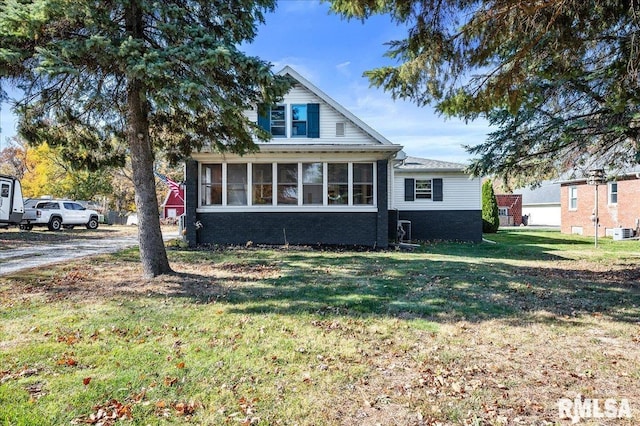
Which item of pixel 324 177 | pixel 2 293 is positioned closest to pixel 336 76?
pixel 324 177

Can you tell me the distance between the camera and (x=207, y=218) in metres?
13.2

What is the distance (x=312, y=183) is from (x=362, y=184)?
1.76 meters

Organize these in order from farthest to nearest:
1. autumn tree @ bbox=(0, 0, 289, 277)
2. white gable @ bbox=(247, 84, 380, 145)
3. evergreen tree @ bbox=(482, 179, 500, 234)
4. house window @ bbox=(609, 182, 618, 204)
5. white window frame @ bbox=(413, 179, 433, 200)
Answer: evergreen tree @ bbox=(482, 179, 500, 234) < house window @ bbox=(609, 182, 618, 204) < white window frame @ bbox=(413, 179, 433, 200) < white gable @ bbox=(247, 84, 380, 145) < autumn tree @ bbox=(0, 0, 289, 277)

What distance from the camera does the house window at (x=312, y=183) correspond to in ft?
43.8

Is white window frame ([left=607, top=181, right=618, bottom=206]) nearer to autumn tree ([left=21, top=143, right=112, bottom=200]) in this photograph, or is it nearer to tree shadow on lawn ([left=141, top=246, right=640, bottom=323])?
tree shadow on lawn ([left=141, top=246, right=640, bottom=323])

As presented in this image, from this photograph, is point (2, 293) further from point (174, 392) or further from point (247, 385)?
point (247, 385)

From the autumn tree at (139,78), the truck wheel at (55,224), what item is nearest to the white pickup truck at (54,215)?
the truck wheel at (55,224)

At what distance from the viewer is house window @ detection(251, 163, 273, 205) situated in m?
13.4

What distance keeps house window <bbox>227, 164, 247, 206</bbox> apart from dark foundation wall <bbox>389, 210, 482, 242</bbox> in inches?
294

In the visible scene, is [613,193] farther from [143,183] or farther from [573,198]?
[143,183]

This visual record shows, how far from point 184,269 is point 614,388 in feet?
25.3

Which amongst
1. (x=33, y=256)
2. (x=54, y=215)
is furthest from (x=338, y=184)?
(x=54, y=215)

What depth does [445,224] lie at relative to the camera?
17.3 m

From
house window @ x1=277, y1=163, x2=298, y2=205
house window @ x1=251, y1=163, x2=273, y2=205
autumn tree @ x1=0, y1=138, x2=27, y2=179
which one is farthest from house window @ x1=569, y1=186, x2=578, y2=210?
autumn tree @ x1=0, y1=138, x2=27, y2=179
